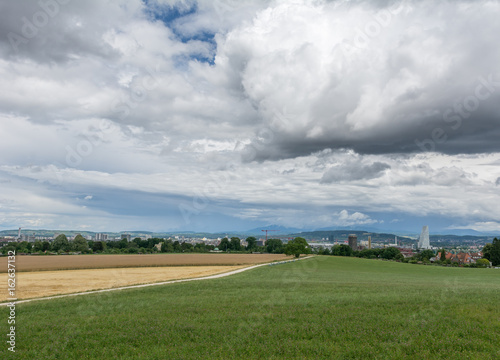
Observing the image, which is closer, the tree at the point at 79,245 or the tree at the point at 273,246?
the tree at the point at 79,245

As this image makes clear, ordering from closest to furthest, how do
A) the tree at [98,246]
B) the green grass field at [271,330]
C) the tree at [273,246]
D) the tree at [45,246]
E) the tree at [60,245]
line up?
the green grass field at [271,330] < the tree at [45,246] < the tree at [60,245] < the tree at [98,246] < the tree at [273,246]

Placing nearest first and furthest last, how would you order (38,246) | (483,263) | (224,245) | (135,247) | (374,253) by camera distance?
(483,263)
(38,246)
(374,253)
(135,247)
(224,245)

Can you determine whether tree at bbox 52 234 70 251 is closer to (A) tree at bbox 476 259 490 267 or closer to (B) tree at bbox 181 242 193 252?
(B) tree at bbox 181 242 193 252

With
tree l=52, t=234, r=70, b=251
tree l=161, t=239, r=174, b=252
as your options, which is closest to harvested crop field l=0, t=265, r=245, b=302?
tree l=52, t=234, r=70, b=251

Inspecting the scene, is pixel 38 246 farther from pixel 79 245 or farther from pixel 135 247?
pixel 135 247

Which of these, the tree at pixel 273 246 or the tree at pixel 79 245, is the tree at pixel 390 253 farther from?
the tree at pixel 79 245

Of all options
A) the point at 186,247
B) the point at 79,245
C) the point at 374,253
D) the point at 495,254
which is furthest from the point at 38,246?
the point at 495,254

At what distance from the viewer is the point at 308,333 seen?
13664 millimetres

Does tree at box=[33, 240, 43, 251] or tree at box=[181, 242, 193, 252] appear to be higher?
tree at box=[33, 240, 43, 251]

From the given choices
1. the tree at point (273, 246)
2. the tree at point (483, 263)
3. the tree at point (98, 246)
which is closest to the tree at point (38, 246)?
the tree at point (98, 246)

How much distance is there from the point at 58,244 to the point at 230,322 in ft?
528

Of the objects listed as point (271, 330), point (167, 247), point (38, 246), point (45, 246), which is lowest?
point (167, 247)

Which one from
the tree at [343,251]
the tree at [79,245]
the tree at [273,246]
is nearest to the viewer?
the tree at [79,245]

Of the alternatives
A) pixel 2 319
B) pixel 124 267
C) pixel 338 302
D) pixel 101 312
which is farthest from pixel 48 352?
pixel 124 267
